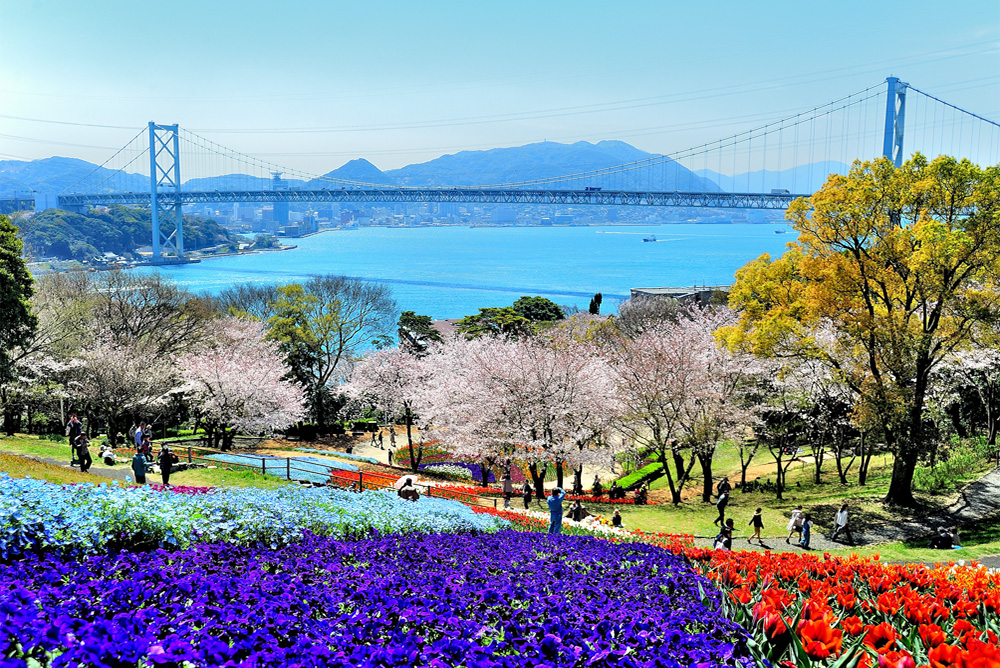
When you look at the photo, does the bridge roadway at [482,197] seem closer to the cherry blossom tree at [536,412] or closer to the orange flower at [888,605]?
the cherry blossom tree at [536,412]

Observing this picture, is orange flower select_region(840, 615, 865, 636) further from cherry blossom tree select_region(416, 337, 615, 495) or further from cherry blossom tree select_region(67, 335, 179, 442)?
cherry blossom tree select_region(67, 335, 179, 442)

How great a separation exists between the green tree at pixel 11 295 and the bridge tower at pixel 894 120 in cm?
6175

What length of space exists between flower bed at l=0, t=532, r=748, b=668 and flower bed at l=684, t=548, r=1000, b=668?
0.84ft

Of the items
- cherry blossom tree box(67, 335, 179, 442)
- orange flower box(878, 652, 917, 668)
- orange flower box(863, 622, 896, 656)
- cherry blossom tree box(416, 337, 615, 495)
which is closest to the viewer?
orange flower box(878, 652, 917, 668)

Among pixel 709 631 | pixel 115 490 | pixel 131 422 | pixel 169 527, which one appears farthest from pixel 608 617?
pixel 131 422

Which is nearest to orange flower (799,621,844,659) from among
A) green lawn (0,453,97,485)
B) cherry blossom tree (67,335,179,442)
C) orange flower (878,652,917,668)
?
orange flower (878,652,917,668)

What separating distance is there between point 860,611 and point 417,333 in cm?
3679

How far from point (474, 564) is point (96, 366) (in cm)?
2471

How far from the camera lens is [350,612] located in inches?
171

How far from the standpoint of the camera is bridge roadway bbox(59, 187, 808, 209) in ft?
233

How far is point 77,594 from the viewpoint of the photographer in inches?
167

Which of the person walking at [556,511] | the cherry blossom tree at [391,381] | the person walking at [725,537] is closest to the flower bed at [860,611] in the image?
the person walking at [556,511]

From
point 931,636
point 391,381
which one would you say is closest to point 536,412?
point 391,381

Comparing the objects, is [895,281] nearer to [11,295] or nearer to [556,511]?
[556,511]
